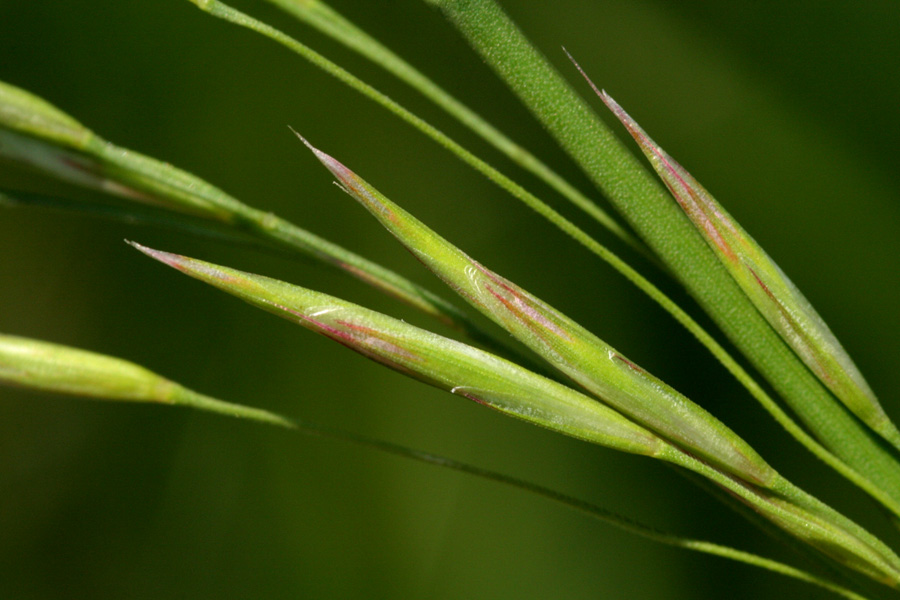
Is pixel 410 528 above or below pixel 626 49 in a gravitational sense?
below

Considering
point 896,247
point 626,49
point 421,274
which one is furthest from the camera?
point 421,274

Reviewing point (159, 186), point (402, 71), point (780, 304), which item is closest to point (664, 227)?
point (780, 304)

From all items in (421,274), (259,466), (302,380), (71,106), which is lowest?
(259,466)

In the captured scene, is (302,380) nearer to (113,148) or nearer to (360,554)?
(360,554)

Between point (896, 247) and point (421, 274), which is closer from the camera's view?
point (896, 247)

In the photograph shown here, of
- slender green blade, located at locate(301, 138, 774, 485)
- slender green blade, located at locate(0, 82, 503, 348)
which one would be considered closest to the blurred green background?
slender green blade, located at locate(0, 82, 503, 348)

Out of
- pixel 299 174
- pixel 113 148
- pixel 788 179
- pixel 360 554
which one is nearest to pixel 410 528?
pixel 360 554

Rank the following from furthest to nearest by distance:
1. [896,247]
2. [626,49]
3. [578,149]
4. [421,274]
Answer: [421,274]
[626,49]
[896,247]
[578,149]

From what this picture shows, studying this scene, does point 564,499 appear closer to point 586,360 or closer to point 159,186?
point 586,360
